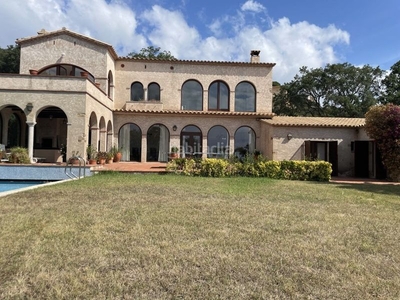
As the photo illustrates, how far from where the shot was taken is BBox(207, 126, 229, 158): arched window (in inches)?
870

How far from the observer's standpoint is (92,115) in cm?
1714

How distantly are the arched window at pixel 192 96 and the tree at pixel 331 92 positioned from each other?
761 inches

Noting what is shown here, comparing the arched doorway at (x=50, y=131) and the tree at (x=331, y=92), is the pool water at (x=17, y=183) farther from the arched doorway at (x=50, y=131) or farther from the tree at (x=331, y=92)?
the tree at (x=331, y=92)

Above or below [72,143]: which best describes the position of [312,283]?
below

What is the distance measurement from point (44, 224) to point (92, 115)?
41.8 feet

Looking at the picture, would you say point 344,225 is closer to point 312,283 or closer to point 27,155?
point 312,283

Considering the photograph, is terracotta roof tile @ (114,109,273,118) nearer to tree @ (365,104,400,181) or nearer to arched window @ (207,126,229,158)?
arched window @ (207,126,229,158)

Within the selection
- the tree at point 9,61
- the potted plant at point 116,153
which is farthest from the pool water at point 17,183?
the tree at point 9,61

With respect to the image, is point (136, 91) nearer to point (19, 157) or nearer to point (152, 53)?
point (19, 157)

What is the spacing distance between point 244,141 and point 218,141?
2005 millimetres

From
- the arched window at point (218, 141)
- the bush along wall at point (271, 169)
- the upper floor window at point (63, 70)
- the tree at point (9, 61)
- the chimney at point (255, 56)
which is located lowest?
the bush along wall at point (271, 169)

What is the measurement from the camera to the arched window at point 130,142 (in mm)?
21891

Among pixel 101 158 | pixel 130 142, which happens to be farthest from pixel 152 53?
pixel 101 158

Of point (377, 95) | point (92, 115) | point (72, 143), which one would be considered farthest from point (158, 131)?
point (377, 95)
